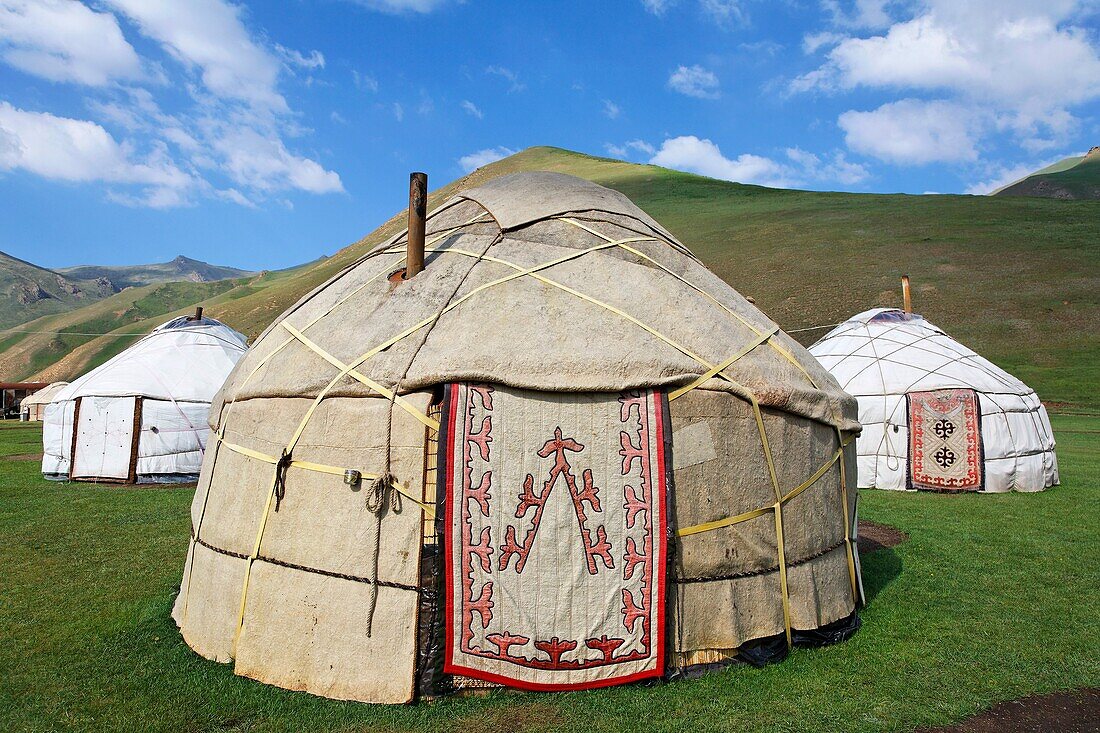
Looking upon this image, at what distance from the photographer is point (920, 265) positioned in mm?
34688

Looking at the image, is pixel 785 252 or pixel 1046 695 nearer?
pixel 1046 695

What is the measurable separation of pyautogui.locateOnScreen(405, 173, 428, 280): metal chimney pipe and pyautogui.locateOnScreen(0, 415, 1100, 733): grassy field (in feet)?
8.01

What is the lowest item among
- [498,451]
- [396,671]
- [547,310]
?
[396,671]

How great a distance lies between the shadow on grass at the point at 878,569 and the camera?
5.21 meters

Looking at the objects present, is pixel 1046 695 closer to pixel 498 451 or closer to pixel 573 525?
pixel 573 525

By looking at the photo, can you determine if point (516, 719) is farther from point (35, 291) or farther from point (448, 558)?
point (35, 291)

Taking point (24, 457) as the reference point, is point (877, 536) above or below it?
below

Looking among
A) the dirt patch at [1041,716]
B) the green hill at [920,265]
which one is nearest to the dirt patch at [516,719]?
the dirt patch at [1041,716]

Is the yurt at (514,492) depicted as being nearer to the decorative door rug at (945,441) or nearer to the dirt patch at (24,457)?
the decorative door rug at (945,441)

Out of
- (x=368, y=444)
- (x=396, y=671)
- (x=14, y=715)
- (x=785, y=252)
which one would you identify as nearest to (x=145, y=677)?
(x=14, y=715)

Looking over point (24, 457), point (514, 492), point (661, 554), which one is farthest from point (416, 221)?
point (24, 457)

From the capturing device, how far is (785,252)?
130ft

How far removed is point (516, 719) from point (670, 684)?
824 millimetres

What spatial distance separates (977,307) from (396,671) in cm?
3304
